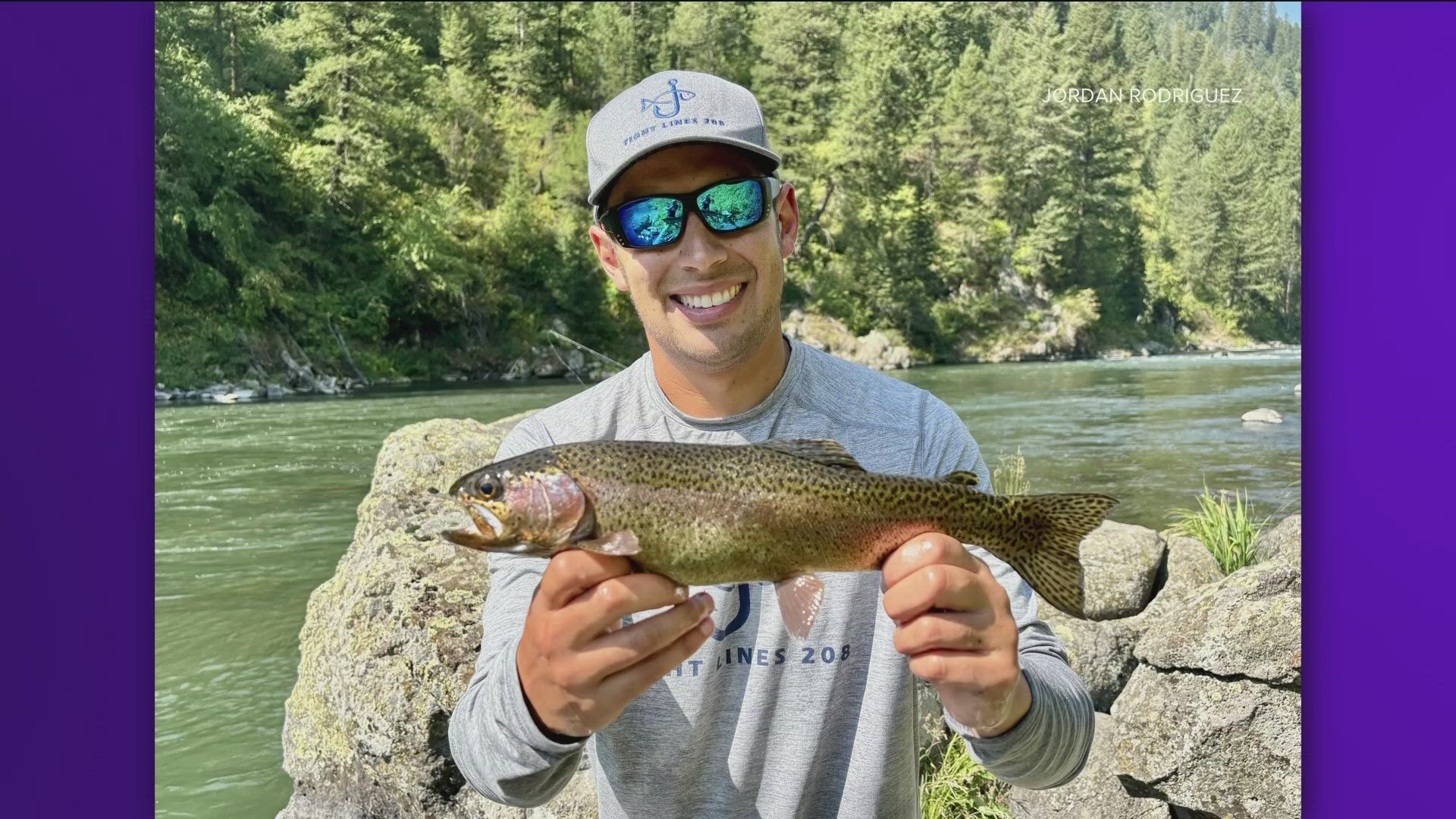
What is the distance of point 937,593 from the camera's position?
150cm

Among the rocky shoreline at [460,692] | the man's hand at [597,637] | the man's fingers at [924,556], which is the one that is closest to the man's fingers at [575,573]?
the man's hand at [597,637]

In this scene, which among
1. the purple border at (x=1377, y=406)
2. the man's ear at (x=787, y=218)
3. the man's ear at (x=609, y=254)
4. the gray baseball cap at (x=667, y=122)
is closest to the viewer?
the gray baseball cap at (x=667, y=122)

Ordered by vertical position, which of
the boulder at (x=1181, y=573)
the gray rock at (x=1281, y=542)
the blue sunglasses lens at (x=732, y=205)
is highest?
the blue sunglasses lens at (x=732, y=205)

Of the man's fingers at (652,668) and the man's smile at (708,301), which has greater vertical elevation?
the man's smile at (708,301)

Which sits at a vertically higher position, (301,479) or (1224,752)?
(301,479)

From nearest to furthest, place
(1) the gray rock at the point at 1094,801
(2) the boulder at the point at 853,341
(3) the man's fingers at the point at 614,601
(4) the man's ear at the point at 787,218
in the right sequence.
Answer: (3) the man's fingers at the point at 614,601 → (4) the man's ear at the point at 787,218 → (1) the gray rock at the point at 1094,801 → (2) the boulder at the point at 853,341

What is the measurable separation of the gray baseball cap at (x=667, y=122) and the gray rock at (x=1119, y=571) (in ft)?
13.3

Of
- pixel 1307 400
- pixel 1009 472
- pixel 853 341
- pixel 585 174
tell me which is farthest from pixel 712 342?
pixel 853 341

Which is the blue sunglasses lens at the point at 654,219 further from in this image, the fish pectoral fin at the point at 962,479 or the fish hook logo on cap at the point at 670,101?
the fish pectoral fin at the point at 962,479

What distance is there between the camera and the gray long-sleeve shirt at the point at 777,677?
2041mm

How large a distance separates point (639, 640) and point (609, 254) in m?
0.88

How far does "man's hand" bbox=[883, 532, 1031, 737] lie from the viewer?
1.51m

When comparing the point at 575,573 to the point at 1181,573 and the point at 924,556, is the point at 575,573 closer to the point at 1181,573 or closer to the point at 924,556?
the point at 924,556

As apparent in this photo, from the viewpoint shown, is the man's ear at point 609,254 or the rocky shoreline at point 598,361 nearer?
the man's ear at point 609,254
